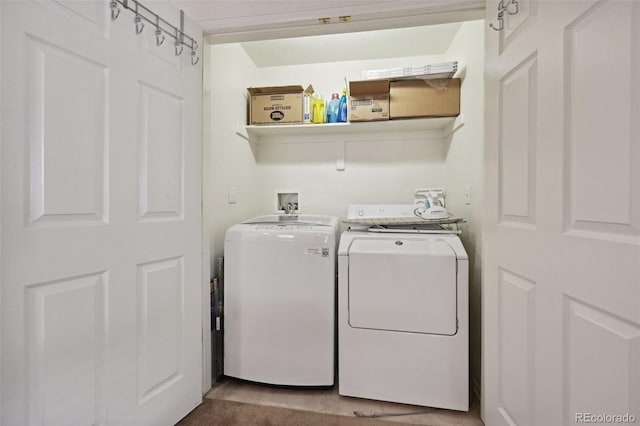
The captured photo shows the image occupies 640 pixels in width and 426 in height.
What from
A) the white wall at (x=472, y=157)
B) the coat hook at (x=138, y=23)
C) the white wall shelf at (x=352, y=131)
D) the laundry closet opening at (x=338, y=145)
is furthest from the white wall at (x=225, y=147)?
the white wall at (x=472, y=157)

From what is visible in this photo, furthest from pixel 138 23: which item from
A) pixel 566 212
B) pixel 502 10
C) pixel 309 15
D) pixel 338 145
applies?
pixel 566 212

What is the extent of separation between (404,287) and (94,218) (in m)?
1.40

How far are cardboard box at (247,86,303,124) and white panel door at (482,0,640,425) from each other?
133cm

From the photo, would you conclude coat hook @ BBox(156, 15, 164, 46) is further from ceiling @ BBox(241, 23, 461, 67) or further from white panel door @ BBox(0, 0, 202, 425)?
ceiling @ BBox(241, 23, 461, 67)

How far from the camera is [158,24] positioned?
3.88 ft

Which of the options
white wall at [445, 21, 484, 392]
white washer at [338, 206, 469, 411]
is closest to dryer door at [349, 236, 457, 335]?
white washer at [338, 206, 469, 411]

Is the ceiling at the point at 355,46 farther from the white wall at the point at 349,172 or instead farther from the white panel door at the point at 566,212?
the white panel door at the point at 566,212

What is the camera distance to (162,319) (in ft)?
4.04

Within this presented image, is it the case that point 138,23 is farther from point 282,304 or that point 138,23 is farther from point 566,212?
point 566,212

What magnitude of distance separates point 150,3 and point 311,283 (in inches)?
59.9

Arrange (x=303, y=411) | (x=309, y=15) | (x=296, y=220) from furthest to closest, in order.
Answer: (x=296, y=220), (x=303, y=411), (x=309, y=15)

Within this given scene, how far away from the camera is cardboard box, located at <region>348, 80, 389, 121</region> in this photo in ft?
6.39

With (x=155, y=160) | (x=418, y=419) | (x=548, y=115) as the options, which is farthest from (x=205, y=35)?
(x=418, y=419)

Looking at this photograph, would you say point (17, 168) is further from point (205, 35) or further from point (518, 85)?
point (518, 85)
